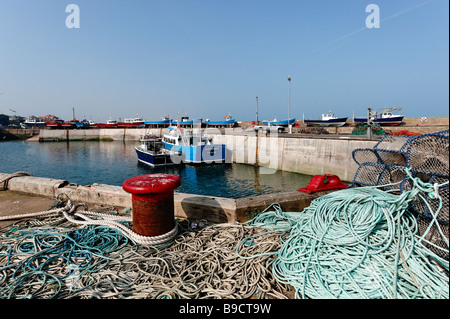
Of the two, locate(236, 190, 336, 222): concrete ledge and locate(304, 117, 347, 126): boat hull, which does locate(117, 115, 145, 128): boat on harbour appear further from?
locate(236, 190, 336, 222): concrete ledge

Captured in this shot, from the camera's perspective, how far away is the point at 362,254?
289cm

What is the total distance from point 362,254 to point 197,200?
132 inches

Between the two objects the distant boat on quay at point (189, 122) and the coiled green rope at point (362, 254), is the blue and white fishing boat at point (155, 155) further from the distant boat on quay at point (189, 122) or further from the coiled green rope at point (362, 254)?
the distant boat on quay at point (189, 122)

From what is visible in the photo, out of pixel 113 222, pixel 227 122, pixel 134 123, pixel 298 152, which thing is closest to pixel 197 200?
pixel 113 222

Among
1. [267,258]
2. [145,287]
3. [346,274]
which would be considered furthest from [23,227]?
[346,274]

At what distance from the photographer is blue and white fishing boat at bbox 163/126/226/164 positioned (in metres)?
24.0

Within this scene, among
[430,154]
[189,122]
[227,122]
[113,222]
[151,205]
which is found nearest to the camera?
[430,154]

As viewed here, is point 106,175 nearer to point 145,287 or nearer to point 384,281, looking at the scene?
point 145,287

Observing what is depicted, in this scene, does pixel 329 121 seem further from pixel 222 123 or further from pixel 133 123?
pixel 133 123

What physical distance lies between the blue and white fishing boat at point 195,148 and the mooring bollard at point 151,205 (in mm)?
19846

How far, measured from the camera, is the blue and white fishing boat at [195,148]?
2397cm

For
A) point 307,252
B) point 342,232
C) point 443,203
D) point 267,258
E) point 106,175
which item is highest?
point 443,203
